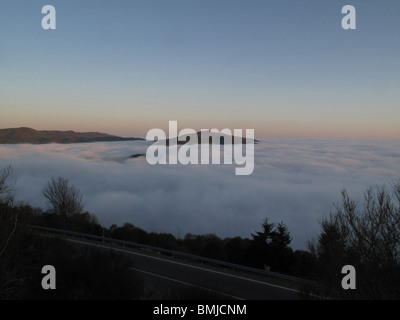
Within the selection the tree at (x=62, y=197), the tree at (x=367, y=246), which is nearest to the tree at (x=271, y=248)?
the tree at (x=367, y=246)

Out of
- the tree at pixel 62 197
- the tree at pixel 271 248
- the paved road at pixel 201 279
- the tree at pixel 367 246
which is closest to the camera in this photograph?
the tree at pixel 367 246

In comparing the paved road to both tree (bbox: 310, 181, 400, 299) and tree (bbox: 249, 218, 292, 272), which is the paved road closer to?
tree (bbox: 310, 181, 400, 299)

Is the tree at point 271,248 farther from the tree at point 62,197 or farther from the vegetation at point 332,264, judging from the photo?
the tree at point 62,197

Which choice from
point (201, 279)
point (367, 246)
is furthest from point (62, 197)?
point (367, 246)

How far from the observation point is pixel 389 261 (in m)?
7.46

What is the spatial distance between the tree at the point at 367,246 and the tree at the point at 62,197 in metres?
30.0

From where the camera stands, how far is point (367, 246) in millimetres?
8305

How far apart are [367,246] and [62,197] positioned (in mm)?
32686

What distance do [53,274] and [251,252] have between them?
1746cm

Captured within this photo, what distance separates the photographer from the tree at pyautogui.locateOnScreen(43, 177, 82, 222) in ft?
109

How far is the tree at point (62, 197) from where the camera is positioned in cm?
3322
